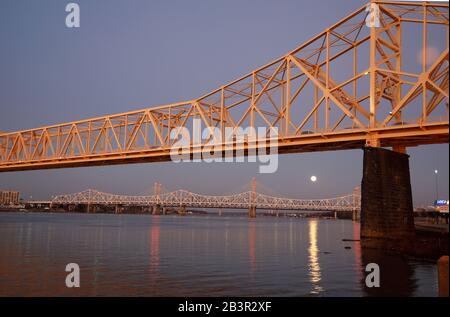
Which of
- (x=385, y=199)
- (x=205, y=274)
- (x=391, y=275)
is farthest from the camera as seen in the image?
(x=385, y=199)

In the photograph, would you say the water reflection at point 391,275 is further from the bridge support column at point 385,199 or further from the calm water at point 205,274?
the bridge support column at point 385,199

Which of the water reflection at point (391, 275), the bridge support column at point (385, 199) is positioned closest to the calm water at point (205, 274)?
the water reflection at point (391, 275)

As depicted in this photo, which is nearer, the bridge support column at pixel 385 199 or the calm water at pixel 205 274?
the calm water at pixel 205 274

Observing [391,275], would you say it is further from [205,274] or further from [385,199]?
[385,199]

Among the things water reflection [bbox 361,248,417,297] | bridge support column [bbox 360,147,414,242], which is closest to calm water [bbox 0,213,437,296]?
water reflection [bbox 361,248,417,297]

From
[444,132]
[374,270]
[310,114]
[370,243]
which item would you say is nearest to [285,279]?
[374,270]

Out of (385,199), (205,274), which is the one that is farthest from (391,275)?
(385,199)

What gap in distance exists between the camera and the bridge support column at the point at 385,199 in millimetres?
36269

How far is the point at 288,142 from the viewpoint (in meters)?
46.7

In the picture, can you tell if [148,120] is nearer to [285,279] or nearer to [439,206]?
[285,279]

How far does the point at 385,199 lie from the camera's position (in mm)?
36250

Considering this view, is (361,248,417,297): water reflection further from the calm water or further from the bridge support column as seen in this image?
the bridge support column
